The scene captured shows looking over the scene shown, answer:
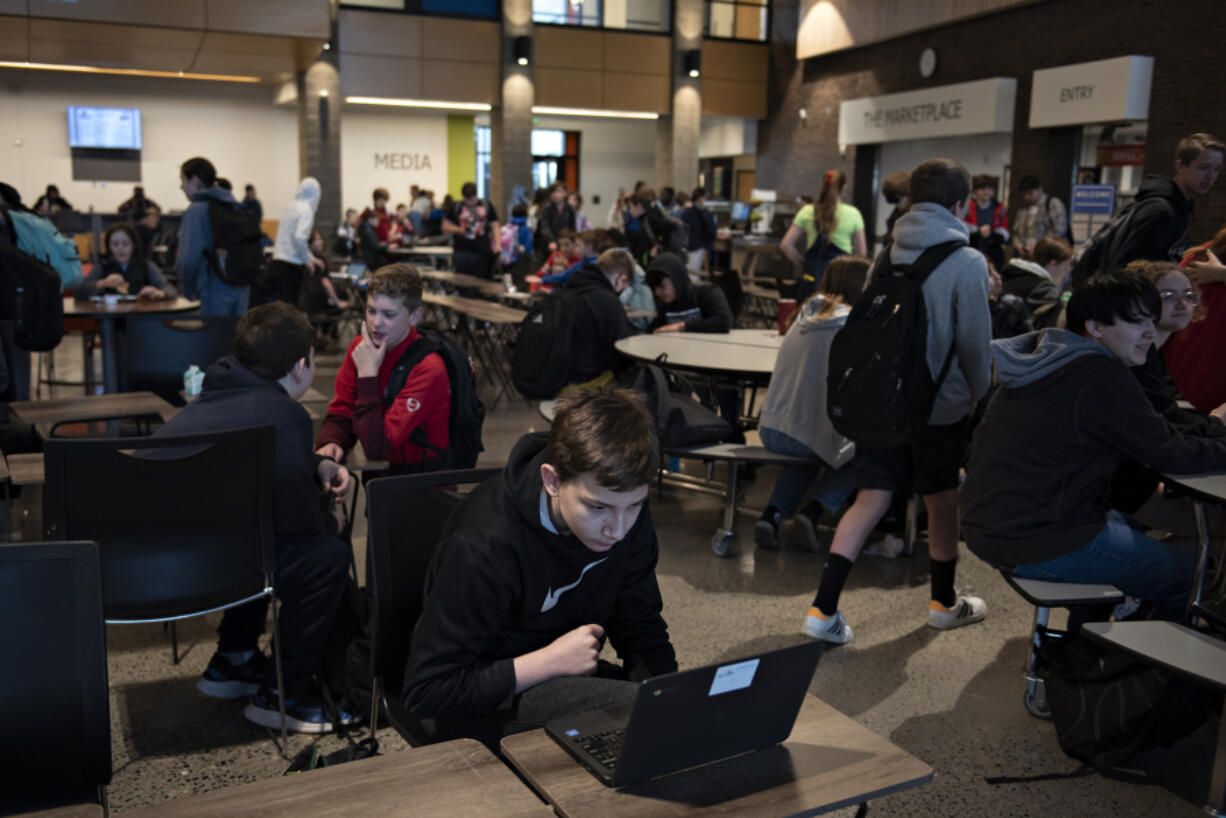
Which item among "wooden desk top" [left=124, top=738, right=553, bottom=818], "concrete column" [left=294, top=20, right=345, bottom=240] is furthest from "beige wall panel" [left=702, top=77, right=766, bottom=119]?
"wooden desk top" [left=124, top=738, right=553, bottom=818]

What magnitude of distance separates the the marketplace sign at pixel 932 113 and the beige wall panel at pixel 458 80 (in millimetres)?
5945

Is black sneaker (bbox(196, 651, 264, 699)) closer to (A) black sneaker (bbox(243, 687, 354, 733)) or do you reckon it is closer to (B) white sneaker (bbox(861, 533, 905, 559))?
(A) black sneaker (bbox(243, 687, 354, 733))

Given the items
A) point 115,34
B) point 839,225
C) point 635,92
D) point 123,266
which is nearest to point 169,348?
point 123,266

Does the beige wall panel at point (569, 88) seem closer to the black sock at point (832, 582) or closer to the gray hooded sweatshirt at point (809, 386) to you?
the gray hooded sweatshirt at point (809, 386)

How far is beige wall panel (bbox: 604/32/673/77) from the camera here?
18.7 meters

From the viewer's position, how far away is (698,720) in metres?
1.41

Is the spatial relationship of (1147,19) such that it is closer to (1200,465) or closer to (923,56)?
(923,56)

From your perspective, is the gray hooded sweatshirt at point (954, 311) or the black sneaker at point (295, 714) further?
the gray hooded sweatshirt at point (954, 311)

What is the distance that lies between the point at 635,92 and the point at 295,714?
17286 mm

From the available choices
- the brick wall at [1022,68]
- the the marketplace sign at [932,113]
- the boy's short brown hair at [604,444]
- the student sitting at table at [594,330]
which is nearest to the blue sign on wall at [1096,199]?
the brick wall at [1022,68]

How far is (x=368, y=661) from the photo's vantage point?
2617 millimetres

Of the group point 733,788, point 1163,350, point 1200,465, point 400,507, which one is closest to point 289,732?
point 400,507

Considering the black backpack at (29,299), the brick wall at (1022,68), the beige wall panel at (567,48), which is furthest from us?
the beige wall panel at (567,48)

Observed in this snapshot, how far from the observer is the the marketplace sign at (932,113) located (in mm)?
13188
